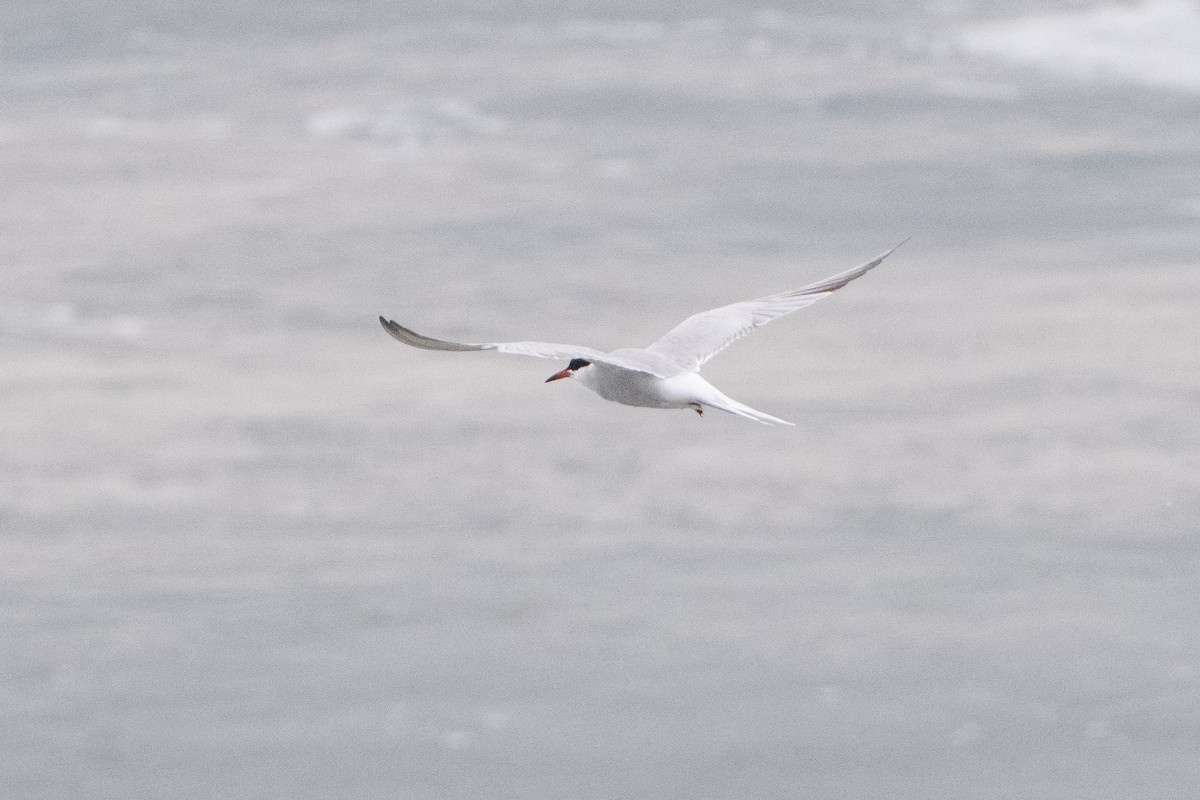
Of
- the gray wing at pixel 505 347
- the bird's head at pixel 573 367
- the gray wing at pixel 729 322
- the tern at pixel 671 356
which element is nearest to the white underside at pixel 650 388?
the tern at pixel 671 356

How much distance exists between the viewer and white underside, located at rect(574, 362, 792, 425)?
1759 centimetres

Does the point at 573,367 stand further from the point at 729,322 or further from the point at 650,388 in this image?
the point at 729,322

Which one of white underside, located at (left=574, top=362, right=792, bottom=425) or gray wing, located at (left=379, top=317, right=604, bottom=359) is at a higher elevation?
gray wing, located at (left=379, top=317, right=604, bottom=359)

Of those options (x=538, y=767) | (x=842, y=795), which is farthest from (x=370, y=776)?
(x=842, y=795)

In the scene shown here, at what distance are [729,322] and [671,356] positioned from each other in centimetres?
174

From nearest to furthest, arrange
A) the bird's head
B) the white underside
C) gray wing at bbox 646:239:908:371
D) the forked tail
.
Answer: the forked tail < the white underside < the bird's head < gray wing at bbox 646:239:908:371

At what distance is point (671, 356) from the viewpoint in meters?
19.5

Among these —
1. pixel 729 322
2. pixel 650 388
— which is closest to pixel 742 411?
Result: pixel 650 388

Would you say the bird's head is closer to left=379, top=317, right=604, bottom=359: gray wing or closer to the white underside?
the white underside

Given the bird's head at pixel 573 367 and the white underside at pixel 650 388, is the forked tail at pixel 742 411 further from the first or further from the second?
the bird's head at pixel 573 367

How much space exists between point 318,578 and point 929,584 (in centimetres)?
5829

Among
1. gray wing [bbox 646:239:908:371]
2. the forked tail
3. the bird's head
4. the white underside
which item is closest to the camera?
the forked tail

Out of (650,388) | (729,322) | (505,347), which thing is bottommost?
(729,322)

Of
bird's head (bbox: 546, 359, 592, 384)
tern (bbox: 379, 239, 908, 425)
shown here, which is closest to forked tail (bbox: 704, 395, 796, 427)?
tern (bbox: 379, 239, 908, 425)
